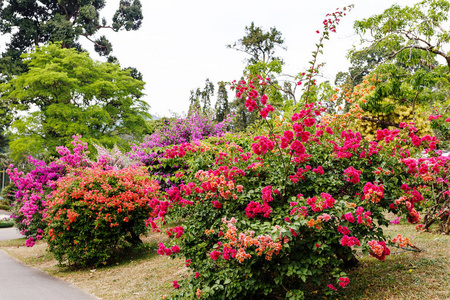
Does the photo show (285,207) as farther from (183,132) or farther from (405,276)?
(183,132)

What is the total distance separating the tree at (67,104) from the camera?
17.8 metres

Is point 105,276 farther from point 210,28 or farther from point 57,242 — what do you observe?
point 210,28

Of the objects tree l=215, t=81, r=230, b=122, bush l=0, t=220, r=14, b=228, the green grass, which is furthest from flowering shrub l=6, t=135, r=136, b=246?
tree l=215, t=81, r=230, b=122

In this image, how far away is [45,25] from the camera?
24375mm

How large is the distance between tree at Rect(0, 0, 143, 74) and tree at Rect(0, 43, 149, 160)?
15.0 feet

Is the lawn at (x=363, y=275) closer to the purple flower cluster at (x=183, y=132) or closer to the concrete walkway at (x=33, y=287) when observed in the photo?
the concrete walkway at (x=33, y=287)

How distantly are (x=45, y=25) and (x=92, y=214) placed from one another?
22.5 meters

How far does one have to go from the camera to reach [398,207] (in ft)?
12.4

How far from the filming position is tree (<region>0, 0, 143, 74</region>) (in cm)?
2412

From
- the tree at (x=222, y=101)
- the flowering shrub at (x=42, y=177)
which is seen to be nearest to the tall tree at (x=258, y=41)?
the tree at (x=222, y=101)

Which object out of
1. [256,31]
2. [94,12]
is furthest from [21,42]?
[256,31]

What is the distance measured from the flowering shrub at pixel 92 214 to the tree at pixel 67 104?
10.2 metres

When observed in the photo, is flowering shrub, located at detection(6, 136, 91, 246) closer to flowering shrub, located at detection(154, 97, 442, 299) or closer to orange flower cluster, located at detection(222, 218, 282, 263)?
flowering shrub, located at detection(154, 97, 442, 299)

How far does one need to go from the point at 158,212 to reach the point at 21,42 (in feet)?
89.2
